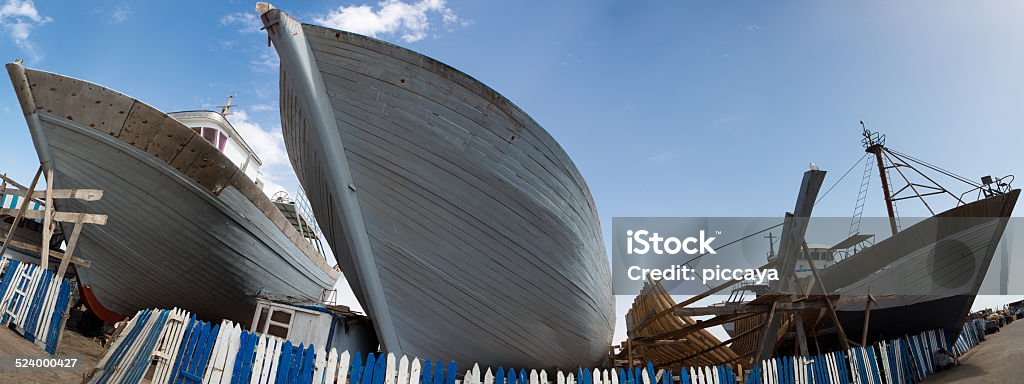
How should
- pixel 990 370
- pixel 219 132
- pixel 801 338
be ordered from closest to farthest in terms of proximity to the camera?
pixel 801 338, pixel 990 370, pixel 219 132

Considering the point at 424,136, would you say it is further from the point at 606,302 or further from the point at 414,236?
the point at 606,302

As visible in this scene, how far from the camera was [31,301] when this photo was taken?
762 cm

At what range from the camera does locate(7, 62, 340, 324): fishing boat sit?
8.37m

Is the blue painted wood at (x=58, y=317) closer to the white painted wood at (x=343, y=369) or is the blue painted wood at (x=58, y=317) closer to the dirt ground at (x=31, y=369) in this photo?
the dirt ground at (x=31, y=369)

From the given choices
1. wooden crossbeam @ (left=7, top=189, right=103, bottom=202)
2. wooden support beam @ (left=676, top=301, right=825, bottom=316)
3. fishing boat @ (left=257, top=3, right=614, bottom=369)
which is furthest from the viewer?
wooden support beam @ (left=676, top=301, right=825, bottom=316)

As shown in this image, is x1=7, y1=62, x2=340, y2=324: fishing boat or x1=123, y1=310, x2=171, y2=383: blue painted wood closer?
x1=123, y1=310, x2=171, y2=383: blue painted wood

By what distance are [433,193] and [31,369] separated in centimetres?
514

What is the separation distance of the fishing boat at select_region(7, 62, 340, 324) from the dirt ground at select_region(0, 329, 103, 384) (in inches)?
65.6

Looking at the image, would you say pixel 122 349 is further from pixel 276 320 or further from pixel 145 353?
pixel 276 320

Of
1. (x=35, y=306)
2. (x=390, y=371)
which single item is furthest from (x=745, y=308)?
(x=35, y=306)

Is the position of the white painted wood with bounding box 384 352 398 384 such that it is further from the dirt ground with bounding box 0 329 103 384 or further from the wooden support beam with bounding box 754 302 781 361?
the wooden support beam with bounding box 754 302 781 361

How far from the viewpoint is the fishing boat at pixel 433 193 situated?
558 centimetres

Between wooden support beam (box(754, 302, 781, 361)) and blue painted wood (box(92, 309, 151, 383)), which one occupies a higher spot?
wooden support beam (box(754, 302, 781, 361))

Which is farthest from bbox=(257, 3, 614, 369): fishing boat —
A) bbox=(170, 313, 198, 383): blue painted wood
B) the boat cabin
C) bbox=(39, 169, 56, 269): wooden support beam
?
the boat cabin
